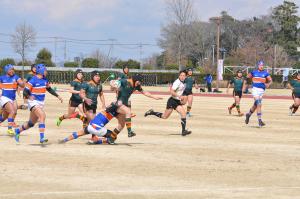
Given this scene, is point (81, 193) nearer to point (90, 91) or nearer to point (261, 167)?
point (261, 167)

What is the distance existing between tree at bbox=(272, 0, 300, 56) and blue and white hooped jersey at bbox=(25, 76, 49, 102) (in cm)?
10452

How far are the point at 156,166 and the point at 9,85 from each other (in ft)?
23.4

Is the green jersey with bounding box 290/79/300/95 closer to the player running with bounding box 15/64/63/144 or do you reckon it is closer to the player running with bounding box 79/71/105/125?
the player running with bounding box 79/71/105/125

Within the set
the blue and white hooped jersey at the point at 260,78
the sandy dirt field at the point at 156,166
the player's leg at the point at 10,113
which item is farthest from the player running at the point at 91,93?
the blue and white hooped jersey at the point at 260,78

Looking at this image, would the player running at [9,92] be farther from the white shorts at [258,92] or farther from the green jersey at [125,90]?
the white shorts at [258,92]

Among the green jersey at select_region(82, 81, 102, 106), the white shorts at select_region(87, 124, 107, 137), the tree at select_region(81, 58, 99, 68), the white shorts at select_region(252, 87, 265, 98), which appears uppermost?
the tree at select_region(81, 58, 99, 68)

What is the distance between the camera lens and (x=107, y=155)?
13.2 m

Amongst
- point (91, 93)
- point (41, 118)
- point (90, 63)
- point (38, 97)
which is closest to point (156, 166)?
point (41, 118)

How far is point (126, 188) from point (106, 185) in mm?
378

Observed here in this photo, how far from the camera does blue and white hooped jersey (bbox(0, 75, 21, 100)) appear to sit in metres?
17.3

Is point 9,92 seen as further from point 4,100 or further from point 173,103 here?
point 173,103

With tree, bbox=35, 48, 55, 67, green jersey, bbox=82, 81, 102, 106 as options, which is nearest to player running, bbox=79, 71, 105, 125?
green jersey, bbox=82, 81, 102, 106

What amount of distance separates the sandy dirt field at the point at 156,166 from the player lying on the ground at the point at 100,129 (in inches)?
10.9

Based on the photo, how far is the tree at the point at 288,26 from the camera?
115750 mm
